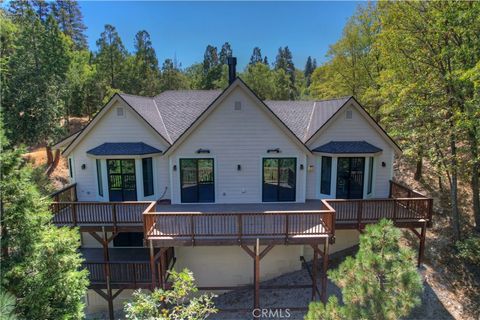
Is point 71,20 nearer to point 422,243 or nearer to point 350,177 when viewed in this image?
point 350,177

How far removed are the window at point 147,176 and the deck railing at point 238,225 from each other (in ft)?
9.08

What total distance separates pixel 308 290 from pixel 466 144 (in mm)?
9110

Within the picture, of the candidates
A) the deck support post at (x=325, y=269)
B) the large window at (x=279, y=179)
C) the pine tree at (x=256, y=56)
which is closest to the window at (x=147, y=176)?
the large window at (x=279, y=179)

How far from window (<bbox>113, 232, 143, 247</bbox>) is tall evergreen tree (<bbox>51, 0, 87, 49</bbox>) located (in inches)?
1976

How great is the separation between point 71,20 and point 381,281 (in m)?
67.1

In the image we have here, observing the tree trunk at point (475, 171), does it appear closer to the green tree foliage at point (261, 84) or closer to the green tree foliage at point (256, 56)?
the green tree foliage at point (261, 84)

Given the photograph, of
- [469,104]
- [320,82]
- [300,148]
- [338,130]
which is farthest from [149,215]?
[320,82]

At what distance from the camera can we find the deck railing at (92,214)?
1012 centimetres

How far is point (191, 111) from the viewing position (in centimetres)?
1484

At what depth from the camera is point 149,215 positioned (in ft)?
30.0

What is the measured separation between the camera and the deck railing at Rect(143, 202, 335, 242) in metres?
9.12

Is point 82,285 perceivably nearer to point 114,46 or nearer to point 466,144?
point 466,144

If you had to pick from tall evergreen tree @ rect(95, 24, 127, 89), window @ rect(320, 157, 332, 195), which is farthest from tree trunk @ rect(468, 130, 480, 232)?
tall evergreen tree @ rect(95, 24, 127, 89)

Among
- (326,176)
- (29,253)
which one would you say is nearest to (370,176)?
(326,176)
